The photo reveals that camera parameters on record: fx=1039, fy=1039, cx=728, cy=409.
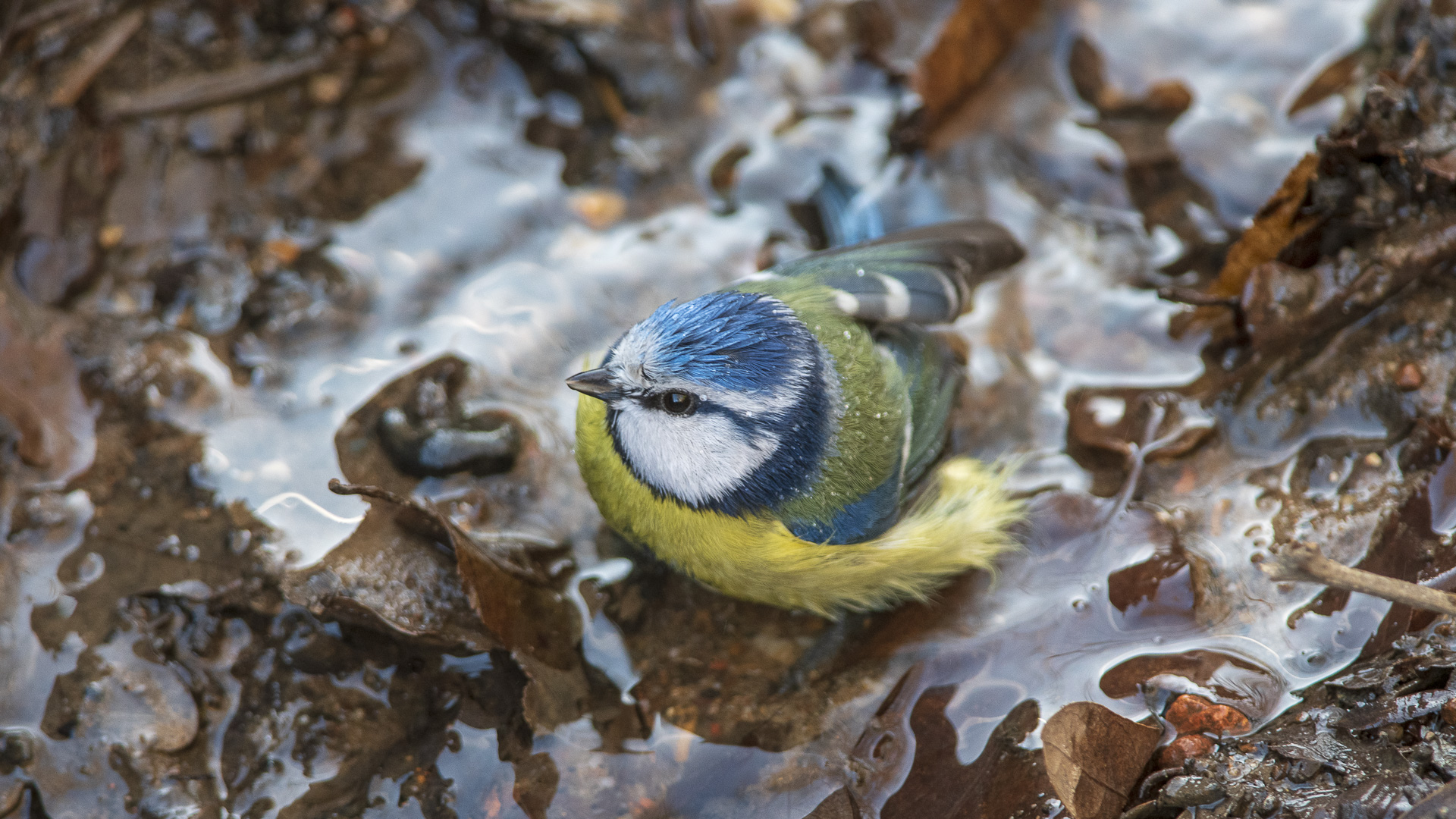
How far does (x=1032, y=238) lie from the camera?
3891 millimetres

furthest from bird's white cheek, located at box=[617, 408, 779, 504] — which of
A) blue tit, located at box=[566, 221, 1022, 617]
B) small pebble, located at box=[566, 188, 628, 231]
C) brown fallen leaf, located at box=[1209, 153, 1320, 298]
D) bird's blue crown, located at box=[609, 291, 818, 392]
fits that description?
brown fallen leaf, located at box=[1209, 153, 1320, 298]

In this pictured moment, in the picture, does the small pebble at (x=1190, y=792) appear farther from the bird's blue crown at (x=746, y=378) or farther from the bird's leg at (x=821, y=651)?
the bird's blue crown at (x=746, y=378)

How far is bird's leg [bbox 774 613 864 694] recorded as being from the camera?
121 inches

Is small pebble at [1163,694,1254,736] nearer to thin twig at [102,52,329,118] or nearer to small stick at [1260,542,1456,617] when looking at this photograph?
small stick at [1260,542,1456,617]

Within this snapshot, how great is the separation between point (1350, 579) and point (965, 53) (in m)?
2.54

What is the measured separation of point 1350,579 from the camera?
7.32ft

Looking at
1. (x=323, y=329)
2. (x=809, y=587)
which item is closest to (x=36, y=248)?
(x=323, y=329)

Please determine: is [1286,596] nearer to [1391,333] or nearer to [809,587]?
[1391,333]

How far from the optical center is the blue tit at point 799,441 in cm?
271

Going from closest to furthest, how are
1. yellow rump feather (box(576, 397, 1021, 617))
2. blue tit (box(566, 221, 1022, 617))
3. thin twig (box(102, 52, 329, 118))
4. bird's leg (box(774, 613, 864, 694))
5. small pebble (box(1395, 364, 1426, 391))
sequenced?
blue tit (box(566, 221, 1022, 617))
yellow rump feather (box(576, 397, 1021, 617))
bird's leg (box(774, 613, 864, 694))
small pebble (box(1395, 364, 1426, 391))
thin twig (box(102, 52, 329, 118))

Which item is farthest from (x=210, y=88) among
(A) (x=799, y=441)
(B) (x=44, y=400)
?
(A) (x=799, y=441)

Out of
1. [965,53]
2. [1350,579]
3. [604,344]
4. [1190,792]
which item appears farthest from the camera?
[965,53]

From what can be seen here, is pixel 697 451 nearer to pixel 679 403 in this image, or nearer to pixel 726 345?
pixel 679 403

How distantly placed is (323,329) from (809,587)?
191 cm
